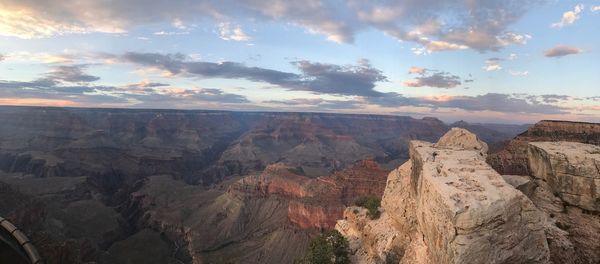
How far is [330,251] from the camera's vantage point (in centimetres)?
3647

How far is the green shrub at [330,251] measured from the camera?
36.2 m

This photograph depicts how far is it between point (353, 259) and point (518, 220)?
21886mm

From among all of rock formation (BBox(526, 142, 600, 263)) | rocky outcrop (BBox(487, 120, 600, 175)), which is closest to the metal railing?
rock formation (BBox(526, 142, 600, 263))

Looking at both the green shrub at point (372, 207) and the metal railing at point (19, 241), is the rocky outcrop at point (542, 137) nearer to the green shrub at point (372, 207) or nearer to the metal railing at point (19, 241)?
the green shrub at point (372, 207)

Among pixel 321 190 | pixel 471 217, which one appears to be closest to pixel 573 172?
pixel 471 217

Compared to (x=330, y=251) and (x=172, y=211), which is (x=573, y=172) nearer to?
(x=330, y=251)

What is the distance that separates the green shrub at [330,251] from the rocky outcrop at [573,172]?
18810 millimetres

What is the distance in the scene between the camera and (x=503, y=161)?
6888 centimetres

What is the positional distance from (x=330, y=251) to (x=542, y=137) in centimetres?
4695

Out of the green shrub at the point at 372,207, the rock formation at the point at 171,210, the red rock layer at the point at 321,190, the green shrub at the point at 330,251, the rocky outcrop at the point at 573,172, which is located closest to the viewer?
the rocky outcrop at the point at 573,172

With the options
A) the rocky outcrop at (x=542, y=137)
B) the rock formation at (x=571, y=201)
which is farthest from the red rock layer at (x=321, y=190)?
the rock formation at (x=571, y=201)

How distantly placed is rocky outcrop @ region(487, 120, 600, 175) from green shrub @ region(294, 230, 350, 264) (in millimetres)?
26118

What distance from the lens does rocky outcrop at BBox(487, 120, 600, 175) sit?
56.2 m

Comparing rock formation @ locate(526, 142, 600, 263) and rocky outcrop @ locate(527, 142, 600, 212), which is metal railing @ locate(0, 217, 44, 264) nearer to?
rock formation @ locate(526, 142, 600, 263)
